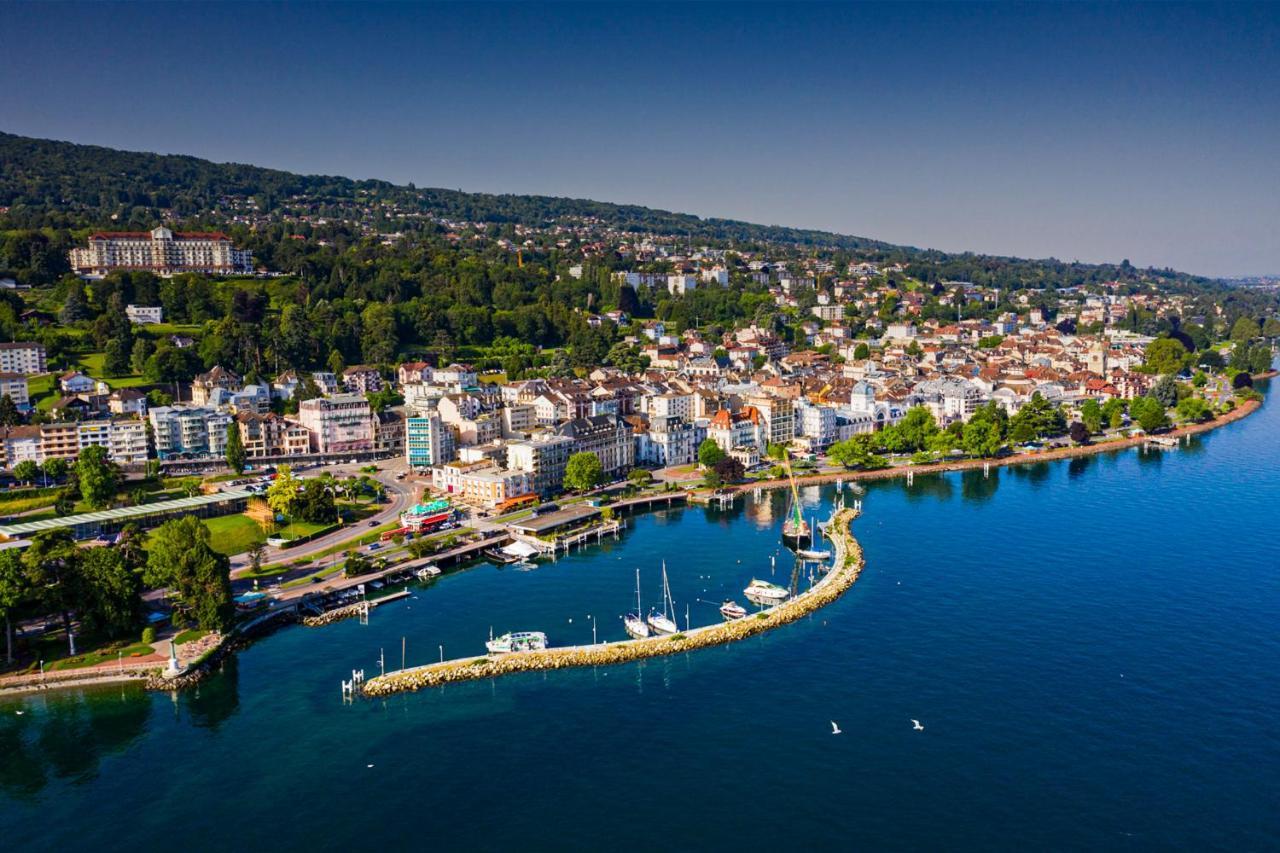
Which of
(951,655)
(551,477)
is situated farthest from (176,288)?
(951,655)

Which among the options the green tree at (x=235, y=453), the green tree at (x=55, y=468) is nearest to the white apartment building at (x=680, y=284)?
the green tree at (x=235, y=453)

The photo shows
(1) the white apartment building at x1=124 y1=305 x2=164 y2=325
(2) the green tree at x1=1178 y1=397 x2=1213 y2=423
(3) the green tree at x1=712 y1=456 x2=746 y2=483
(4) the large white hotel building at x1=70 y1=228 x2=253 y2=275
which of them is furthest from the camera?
(4) the large white hotel building at x1=70 y1=228 x2=253 y2=275

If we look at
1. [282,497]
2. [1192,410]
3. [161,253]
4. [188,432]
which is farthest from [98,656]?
[1192,410]

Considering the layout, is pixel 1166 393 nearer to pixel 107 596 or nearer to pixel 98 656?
pixel 107 596

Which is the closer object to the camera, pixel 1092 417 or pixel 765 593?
pixel 765 593

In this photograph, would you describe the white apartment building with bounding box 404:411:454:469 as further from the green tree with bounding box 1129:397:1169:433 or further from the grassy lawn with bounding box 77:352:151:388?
the green tree with bounding box 1129:397:1169:433

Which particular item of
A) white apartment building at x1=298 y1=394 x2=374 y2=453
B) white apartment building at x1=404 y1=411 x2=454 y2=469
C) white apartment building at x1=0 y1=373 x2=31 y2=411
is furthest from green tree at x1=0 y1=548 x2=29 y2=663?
white apartment building at x1=0 y1=373 x2=31 y2=411
